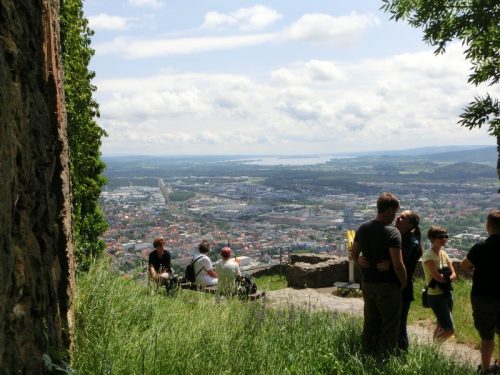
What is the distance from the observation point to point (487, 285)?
542 centimetres

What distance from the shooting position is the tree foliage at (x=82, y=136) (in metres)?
8.24

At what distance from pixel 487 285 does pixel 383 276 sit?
1.12m

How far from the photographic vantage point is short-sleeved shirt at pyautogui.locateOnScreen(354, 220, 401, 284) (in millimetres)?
5270

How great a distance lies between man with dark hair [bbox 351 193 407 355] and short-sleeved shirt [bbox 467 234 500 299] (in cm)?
87

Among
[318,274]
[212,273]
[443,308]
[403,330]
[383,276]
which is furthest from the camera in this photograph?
[318,274]

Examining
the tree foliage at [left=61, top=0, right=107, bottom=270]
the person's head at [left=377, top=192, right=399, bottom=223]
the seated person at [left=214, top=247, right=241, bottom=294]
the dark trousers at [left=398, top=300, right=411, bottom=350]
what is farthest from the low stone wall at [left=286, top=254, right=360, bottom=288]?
the person's head at [left=377, top=192, right=399, bottom=223]

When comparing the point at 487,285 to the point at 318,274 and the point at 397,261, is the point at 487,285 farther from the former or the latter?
the point at 318,274

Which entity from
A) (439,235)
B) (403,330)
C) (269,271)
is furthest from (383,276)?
(269,271)

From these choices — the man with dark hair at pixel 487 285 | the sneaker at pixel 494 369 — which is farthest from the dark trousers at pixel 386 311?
the sneaker at pixel 494 369

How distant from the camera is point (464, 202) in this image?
5184 cm

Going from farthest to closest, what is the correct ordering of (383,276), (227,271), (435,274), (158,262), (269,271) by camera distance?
(269,271), (158,262), (227,271), (435,274), (383,276)

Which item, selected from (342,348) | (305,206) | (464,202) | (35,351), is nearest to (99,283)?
(35,351)

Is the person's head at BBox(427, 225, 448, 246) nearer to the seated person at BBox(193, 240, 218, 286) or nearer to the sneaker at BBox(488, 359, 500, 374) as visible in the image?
the sneaker at BBox(488, 359, 500, 374)

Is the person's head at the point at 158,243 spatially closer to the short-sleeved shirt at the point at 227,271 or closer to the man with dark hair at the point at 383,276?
the short-sleeved shirt at the point at 227,271
